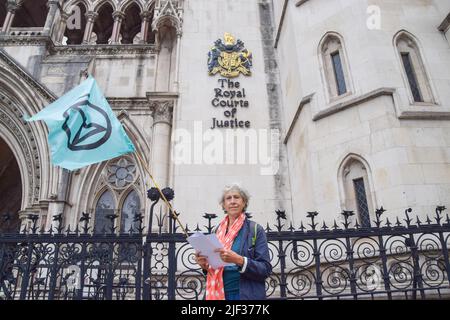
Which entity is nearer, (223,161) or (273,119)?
(223,161)

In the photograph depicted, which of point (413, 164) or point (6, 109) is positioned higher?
point (6, 109)

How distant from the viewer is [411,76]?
8172 mm

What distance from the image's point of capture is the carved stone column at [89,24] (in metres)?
15.0

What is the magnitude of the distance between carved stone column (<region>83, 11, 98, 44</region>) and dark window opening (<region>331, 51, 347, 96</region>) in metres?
10.9

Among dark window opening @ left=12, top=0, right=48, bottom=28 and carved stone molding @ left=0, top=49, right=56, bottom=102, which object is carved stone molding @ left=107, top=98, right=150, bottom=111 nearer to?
carved stone molding @ left=0, top=49, right=56, bottom=102

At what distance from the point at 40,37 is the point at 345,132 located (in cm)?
1224

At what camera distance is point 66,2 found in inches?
641

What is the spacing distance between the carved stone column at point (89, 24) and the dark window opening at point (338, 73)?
10939 millimetres

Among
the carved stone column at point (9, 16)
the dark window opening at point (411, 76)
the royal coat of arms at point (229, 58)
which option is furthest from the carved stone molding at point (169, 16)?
the dark window opening at point (411, 76)

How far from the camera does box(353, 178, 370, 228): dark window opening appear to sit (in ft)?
23.4

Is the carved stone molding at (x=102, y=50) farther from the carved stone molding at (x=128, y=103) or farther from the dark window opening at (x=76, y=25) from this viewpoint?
the dark window opening at (x=76, y=25)

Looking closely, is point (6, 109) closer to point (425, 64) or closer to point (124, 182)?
point (124, 182)

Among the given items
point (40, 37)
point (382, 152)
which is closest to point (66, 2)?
point (40, 37)
